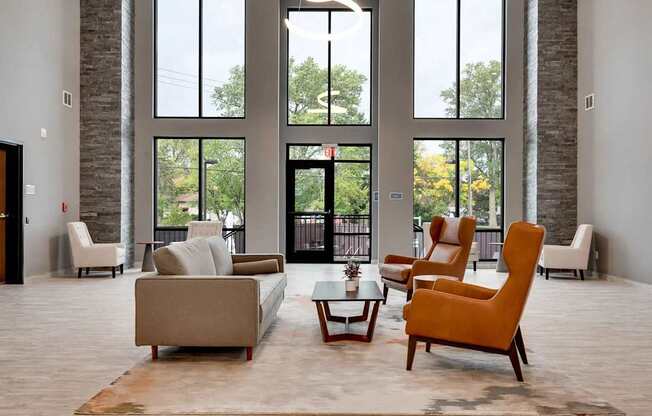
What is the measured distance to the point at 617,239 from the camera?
29.6 feet

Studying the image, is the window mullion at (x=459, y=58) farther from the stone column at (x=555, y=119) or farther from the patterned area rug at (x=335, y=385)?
the patterned area rug at (x=335, y=385)

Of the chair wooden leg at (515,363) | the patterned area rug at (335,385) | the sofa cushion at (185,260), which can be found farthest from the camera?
the sofa cushion at (185,260)

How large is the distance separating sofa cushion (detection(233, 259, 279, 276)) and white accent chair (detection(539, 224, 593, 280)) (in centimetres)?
549

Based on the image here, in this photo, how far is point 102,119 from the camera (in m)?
10.4

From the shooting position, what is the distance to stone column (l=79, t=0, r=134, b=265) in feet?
34.1

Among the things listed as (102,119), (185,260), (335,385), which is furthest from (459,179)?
(335,385)

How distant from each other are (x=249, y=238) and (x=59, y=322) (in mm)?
5522

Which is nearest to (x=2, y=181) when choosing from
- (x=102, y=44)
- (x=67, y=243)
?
(x=67, y=243)

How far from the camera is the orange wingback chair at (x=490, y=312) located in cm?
376

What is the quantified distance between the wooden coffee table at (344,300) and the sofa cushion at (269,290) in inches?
15.0

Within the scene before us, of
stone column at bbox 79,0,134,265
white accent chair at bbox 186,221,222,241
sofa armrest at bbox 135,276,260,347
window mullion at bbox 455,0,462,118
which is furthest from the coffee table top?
window mullion at bbox 455,0,462,118

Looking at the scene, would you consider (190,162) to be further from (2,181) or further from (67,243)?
(2,181)

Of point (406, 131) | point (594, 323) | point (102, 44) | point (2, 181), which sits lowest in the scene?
point (594, 323)

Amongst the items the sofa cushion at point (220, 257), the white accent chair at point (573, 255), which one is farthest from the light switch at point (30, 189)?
the white accent chair at point (573, 255)
